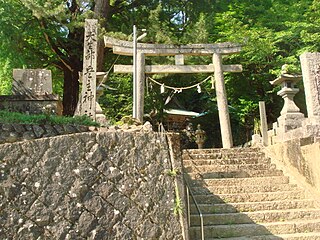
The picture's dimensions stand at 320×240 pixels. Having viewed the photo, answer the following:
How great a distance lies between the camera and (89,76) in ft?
25.9

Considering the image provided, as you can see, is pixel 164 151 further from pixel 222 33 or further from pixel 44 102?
pixel 222 33

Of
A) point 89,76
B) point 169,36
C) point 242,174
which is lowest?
point 242,174

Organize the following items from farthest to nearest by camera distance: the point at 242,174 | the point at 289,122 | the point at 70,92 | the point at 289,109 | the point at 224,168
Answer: the point at 70,92
the point at 289,109
the point at 289,122
the point at 224,168
the point at 242,174

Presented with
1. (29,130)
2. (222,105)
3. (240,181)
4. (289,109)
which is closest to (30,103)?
(29,130)

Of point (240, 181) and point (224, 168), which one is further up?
point (224, 168)

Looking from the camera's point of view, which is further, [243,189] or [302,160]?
[302,160]

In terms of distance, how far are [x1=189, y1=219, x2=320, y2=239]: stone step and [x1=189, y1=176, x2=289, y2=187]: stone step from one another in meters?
1.38

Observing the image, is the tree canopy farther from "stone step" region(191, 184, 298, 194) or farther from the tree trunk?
"stone step" region(191, 184, 298, 194)

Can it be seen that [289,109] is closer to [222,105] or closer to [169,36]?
[222,105]

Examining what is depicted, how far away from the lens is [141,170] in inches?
186

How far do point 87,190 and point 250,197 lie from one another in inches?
141

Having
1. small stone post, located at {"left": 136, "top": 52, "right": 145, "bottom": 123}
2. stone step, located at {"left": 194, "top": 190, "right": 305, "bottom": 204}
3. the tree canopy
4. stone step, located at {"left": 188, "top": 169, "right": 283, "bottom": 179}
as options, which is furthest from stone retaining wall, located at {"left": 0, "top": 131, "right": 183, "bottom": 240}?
the tree canopy

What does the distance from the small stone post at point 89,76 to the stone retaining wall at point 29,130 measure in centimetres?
114

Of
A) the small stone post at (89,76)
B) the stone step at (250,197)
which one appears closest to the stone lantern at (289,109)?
the stone step at (250,197)
